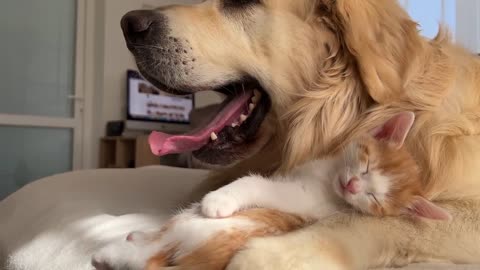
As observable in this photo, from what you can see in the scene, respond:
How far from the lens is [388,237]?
72 centimetres

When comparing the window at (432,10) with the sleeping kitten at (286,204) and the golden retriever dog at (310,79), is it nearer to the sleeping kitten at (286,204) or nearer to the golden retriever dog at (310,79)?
the golden retriever dog at (310,79)

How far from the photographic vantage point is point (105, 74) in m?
4.46

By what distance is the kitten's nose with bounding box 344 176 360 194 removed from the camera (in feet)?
2.48

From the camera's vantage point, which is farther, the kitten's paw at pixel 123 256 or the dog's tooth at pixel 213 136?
the dog's tooth at pixel 213 136

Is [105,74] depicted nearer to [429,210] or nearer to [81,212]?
[81,212]

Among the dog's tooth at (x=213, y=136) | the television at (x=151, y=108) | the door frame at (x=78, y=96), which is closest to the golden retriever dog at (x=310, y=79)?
the dog's tooth at (x=213, y=136)

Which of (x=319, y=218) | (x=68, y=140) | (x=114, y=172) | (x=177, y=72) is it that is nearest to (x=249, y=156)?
(x=177, y=72)

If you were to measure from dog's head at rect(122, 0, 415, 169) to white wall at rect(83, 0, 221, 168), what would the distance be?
3.45m

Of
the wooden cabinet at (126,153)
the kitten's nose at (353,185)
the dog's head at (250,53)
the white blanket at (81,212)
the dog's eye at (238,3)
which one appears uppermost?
the dog's eye at (238,3)

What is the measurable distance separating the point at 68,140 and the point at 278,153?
3838 mm

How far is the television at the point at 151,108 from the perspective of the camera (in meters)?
4.46

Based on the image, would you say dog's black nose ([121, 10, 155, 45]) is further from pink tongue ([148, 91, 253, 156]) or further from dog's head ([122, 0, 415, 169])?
pink tongue ([148, 91, 253, 156])

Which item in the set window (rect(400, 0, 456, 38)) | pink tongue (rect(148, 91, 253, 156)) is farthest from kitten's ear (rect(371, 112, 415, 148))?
window (rect(400, 0, 456, 38))

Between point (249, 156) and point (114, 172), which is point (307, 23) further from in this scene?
point (114, 172)
